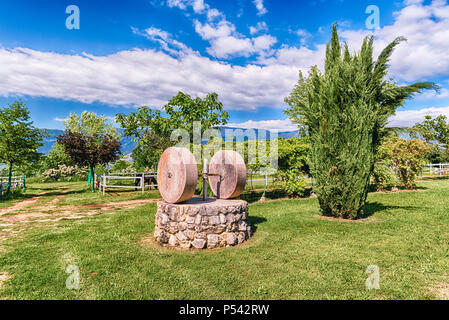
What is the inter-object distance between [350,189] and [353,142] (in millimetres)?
1565

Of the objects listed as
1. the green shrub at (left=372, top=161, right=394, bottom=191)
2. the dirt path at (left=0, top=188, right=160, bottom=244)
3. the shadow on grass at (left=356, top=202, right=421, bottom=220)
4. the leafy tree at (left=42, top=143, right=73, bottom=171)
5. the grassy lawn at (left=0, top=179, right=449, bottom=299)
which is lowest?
the dirt path at (left=0, top=188, right=160, bottom=244)

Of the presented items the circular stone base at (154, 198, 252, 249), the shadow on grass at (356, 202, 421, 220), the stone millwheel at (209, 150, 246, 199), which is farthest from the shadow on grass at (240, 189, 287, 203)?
the circular stone base at (154, 198, 252, 249)

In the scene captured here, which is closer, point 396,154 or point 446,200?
point 446,200

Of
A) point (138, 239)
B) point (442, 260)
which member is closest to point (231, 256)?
point (138, 239)

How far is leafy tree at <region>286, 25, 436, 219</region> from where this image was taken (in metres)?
8.12

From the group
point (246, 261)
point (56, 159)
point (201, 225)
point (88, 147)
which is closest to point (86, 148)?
point (88, 147)

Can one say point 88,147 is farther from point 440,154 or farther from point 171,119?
point 440,154

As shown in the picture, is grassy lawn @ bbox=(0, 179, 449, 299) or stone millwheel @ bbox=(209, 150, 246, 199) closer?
grassy lawn @ bbox=(0, 179, 449, 299)

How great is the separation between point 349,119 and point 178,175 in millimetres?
5854

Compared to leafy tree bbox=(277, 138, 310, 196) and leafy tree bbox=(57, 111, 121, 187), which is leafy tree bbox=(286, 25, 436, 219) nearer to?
leafy tree bbox=(277, 138, 310, 196)

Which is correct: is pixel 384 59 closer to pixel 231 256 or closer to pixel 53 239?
pixel 231 256

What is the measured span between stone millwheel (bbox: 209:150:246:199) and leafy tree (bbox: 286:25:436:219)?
3.24 meters

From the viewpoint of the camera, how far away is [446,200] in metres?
11.0
